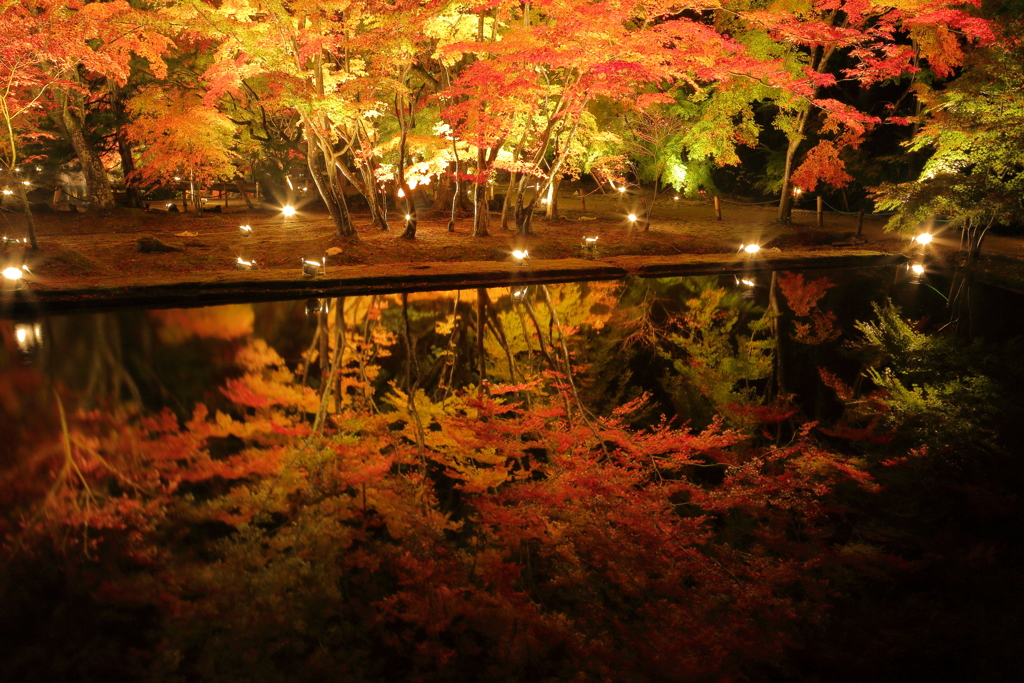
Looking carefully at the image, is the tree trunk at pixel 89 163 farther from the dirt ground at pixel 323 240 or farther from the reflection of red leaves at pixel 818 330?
the reflection of red leaves at pixel 818 330

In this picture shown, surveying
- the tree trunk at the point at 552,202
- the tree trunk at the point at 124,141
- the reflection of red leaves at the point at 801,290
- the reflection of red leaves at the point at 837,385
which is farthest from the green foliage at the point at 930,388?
the tree trunk at the point at 124,141

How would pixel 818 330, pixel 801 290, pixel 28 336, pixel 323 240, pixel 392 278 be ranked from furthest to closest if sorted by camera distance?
1. pixel 323 240
2. pixel 801 290
3. pixel 392 278
4. pixel 818 330
5. pixel 28 336

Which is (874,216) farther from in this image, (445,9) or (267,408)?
(267,408)

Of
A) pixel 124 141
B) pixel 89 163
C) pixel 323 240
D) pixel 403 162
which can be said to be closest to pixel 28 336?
pixel 323 240

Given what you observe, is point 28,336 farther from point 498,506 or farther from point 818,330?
point 818,330

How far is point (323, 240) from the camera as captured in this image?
15.1 m

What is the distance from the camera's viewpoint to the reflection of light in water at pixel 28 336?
318 inches

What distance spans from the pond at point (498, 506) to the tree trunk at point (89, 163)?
1261 cm

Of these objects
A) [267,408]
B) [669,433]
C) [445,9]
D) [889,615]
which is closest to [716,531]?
[889,615]

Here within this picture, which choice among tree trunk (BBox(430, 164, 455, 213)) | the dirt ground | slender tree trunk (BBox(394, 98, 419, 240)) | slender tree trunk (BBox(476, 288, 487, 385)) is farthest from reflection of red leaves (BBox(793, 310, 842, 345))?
tree trunk (BBox(430, 164, 455, 213))

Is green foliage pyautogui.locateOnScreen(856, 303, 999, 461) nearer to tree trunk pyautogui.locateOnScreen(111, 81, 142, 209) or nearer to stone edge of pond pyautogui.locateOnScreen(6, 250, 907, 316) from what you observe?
stone edge of pond pyautogui.locateOnScreen(6, 250, 907, 316)

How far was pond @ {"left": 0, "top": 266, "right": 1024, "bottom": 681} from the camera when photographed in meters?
3.45

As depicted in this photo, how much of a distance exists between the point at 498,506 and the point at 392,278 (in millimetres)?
8114

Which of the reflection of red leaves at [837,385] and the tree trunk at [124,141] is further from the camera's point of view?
the tree trunk at [124,141]
